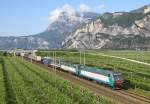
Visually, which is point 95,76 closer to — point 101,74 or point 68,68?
point 101,74

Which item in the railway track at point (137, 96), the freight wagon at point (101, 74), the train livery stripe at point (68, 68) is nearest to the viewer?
the railway track at point (137, 96)

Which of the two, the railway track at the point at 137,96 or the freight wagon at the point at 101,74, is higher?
the freight wagon at the point at 101,74

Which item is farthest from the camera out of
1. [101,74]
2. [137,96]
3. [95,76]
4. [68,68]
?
[68,68]

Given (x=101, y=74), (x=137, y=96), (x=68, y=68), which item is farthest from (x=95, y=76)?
(x=68, y=68)

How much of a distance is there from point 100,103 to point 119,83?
70.2 ft

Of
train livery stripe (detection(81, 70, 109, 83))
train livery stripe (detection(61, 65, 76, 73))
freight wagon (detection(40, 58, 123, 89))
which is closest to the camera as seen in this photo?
freight wagon (detection(40, 58, 123, 89))

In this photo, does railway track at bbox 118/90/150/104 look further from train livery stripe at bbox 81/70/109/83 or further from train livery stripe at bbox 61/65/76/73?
train livery stripe at bbox 61/65/76/73

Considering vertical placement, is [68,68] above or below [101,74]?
below

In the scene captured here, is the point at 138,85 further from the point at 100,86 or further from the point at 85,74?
the point at 85,74

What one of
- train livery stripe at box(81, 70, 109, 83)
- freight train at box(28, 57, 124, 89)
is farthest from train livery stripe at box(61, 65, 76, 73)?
train livery stripe at box(81, 70, 109, 83)

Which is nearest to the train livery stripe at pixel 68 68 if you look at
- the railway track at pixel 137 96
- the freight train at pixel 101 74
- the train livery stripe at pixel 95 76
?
the freight train at pixel 101 74

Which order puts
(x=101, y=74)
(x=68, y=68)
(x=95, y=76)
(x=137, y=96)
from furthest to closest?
(x=68, y=68) → (x=95, y=76) → (x=101, y=74) → (x=137, y=96)

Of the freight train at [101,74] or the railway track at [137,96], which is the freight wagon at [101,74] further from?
the railway track at [137,96]

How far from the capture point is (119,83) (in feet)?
245
